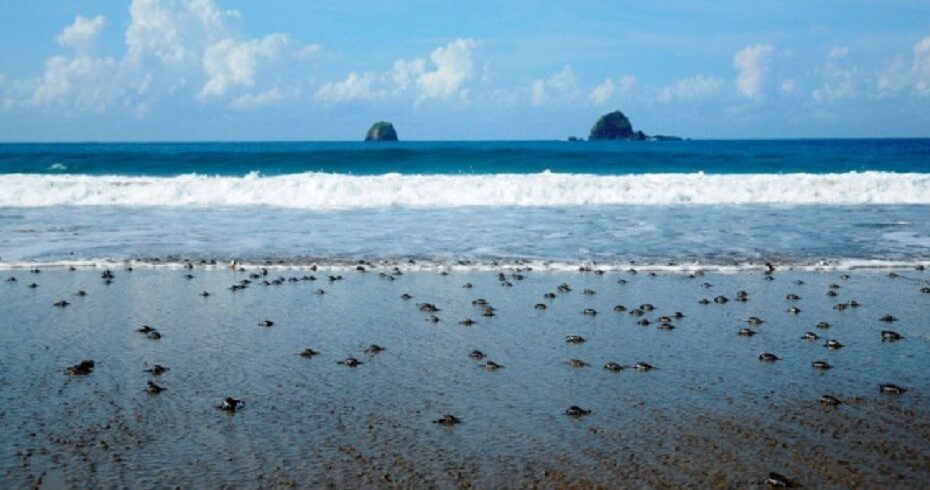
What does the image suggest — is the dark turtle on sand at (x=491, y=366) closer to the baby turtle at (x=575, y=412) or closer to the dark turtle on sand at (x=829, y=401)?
the baby turtle at (x=575, y=412)

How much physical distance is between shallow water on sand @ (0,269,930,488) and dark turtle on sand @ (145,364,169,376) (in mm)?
116

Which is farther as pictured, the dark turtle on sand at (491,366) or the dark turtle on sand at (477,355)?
the dark turtle on sand at (477,355)

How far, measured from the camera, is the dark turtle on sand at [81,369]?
9.35m

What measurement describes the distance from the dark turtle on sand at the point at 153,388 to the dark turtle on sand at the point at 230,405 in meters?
0.83

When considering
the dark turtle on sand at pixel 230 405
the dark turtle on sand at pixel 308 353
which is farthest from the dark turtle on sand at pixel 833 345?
the dark turtle on sand at pixel 230 405

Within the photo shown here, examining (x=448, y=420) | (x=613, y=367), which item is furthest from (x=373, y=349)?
(x=448, y=420)

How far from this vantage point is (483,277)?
1600 cm

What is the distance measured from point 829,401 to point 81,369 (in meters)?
7.20

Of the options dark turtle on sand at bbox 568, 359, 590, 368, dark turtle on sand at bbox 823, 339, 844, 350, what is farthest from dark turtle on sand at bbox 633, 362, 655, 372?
dark turtle on sand at bbox 823, 339, 844, 350

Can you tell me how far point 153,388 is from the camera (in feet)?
28.5

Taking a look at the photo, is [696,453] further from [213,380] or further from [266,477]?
[213,380]

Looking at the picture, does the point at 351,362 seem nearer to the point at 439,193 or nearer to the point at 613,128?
the point at 439,193

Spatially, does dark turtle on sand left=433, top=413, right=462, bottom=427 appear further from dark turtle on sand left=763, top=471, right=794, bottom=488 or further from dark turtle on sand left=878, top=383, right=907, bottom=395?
dark turtle on sand left=878, top=383, right=907, bottom=395

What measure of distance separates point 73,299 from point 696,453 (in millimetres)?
10081
